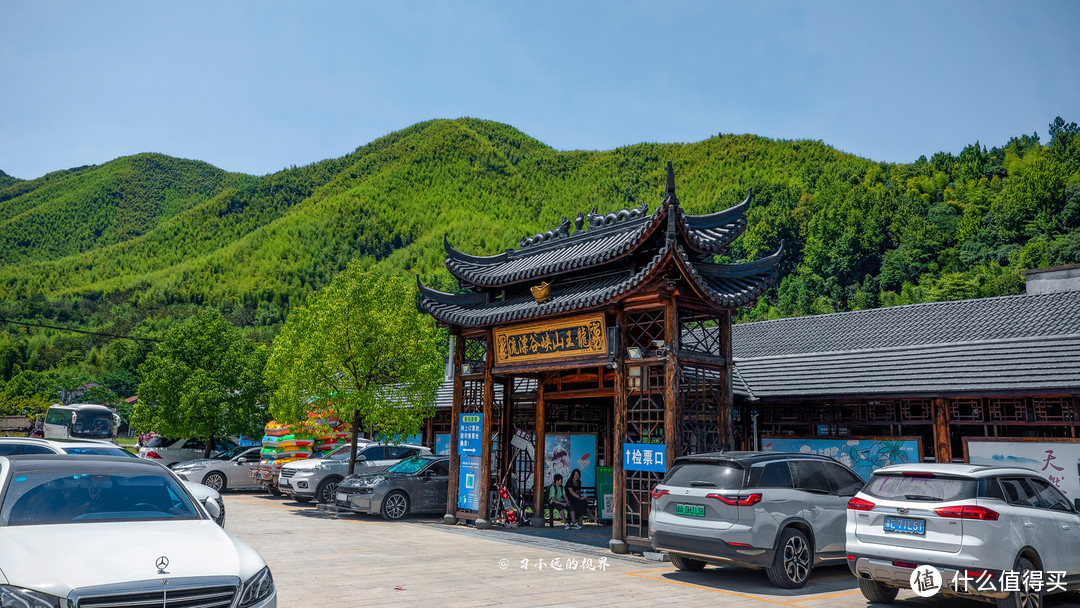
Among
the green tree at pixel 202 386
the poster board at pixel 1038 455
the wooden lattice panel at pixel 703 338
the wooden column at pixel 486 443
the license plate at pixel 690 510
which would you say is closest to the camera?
the license plate at pixel 690 510

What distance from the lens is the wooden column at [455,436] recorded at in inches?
655

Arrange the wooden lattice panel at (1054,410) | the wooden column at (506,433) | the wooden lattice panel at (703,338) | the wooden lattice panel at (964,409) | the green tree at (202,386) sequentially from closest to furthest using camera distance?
the wooden lattice panel at (1054,410) → the wooden lattice panel at (964,409) → the wooden lattice panel at (703,338) → the wooden column at (506,433) → the green tree at (202,386)

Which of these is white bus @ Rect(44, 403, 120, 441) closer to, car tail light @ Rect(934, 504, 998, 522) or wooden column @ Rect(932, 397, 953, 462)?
wooden column @ Rect(932, 397, 953, 462)

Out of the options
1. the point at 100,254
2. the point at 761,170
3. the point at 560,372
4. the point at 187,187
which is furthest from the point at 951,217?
the point at 187,187

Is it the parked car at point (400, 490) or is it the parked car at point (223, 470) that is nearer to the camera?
the parked car at point (400, 490)

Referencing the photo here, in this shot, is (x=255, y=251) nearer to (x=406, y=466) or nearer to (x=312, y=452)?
(x=312, y=452)

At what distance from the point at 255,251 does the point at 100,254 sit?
3236 cm

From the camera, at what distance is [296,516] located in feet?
57.5

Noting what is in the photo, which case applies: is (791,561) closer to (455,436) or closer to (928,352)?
(928,352)

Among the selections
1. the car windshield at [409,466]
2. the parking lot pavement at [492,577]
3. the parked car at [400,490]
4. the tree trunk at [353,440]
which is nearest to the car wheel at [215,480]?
the tree trunk at [353,440]

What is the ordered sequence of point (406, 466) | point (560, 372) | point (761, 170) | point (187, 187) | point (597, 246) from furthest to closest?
point (187, 187) → point (761, 170) → point (406, 466) → point (560, 372) → point (597, 246)

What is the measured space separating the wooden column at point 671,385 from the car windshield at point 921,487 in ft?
13.4

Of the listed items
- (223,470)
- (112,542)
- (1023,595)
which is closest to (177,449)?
(223,470)

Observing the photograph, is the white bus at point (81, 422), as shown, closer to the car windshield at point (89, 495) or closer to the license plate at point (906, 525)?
the car windshield at point (89, 495)
